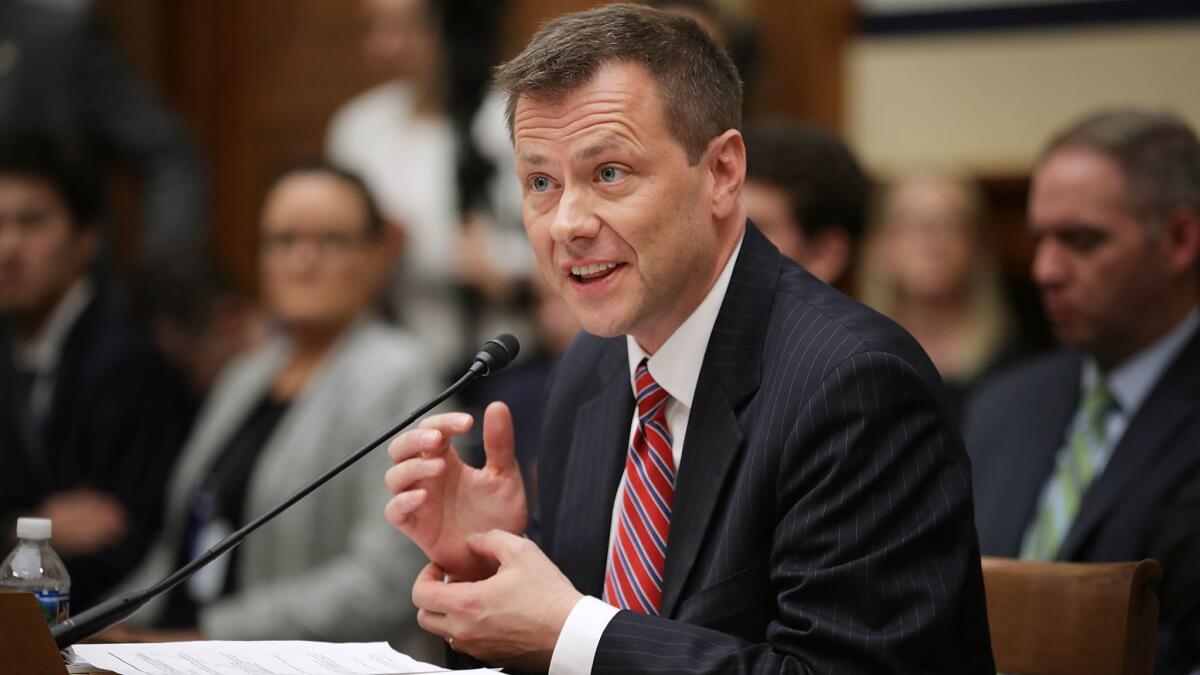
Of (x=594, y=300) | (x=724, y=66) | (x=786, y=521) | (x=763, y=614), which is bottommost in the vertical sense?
(x=763, y=614)

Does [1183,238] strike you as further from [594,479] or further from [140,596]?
[140,596]

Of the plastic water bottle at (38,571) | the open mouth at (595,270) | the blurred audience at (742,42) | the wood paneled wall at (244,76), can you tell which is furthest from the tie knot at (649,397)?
the wood paneled wall at (244,76)

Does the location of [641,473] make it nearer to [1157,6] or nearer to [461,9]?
[461,9]

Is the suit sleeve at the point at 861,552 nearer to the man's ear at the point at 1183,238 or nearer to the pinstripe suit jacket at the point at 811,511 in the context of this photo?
the pinstripe suit jacket at the point at 811,511

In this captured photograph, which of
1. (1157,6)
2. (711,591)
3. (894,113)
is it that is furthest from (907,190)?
(711,591)

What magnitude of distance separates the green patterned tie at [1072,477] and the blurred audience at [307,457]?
4.51 ft

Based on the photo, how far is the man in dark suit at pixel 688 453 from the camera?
169 centimetres

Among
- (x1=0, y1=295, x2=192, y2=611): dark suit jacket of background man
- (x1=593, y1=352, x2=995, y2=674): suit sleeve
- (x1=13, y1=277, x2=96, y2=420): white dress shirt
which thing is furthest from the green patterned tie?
(x1=13, y1=277, x2=96, y2=420): white dress shirt

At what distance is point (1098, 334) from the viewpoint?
9.80ft

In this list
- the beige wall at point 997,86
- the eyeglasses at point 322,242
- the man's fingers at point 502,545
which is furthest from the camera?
the beige wall at point 997,86

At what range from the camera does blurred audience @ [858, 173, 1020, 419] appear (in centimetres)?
428

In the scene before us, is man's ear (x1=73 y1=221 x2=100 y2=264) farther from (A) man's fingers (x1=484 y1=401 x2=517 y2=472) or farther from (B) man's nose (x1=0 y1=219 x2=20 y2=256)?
(A) man's fingers (x1=484 y1=401 x2=517 y2=472)

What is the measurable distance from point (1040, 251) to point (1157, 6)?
200cm

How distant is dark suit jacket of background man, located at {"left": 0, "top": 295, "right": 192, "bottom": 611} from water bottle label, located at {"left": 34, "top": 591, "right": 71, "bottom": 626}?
1.74m
